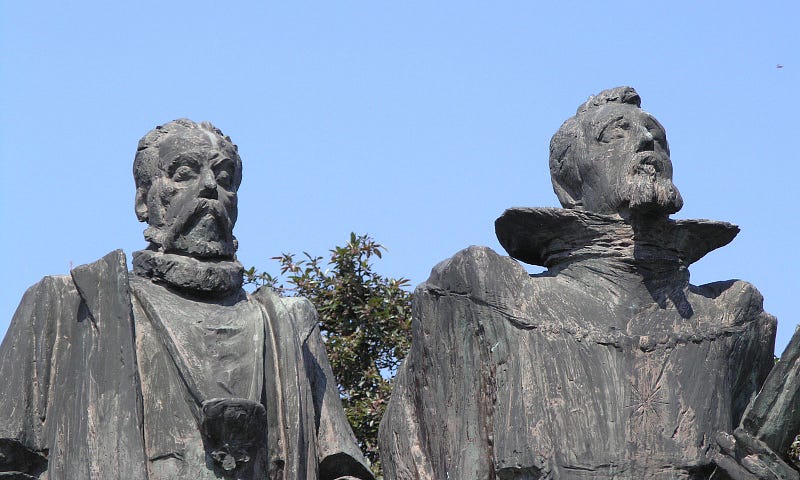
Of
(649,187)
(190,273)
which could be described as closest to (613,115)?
(649,187)

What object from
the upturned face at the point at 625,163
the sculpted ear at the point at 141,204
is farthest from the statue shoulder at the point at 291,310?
the upturned face at the point at 625,163

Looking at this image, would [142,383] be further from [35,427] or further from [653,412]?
[653,412]

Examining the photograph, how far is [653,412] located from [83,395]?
2899 mm

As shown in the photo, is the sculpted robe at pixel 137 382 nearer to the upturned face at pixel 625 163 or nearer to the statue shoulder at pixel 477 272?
the statue shoulder at pixel 477 272

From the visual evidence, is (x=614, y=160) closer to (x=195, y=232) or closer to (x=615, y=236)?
(x=615, y=236)

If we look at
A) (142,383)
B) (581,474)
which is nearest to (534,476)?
(581,474)

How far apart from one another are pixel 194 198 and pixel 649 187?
2.39 meters

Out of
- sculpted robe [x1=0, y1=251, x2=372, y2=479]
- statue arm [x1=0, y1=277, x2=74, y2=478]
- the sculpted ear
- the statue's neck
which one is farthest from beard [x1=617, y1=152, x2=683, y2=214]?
statue arm [x1=0, y1=277, x2=74, y2=478]

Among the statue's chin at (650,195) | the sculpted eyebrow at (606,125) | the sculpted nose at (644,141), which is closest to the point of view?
the statue's chin at (650,195)

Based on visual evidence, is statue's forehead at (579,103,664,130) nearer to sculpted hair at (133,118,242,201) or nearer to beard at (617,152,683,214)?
beard at (617,152,683,214)

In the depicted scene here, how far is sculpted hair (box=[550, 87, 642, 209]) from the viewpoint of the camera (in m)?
13.2

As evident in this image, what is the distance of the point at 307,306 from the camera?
13.2 metres

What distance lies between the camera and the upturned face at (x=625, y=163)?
1287 cm

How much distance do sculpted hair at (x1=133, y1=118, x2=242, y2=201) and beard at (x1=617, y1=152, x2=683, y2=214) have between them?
6.91 ft
